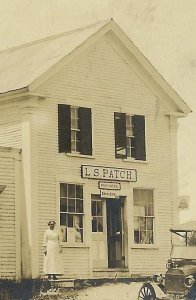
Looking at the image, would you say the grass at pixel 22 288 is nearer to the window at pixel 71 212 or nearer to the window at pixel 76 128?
the window at pixel 71 212

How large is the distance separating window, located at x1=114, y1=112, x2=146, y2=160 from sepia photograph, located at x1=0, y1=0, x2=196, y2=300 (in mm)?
33

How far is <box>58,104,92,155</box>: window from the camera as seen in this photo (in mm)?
25188

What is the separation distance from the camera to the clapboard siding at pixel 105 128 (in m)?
24.8

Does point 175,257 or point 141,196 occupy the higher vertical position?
point 141,196

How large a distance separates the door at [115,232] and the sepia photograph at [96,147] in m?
0.03

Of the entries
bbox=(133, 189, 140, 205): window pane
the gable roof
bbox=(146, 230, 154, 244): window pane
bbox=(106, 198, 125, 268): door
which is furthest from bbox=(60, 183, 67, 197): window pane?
bbox=(146, 230, 154, 244): window pane

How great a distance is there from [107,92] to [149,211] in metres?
3.73

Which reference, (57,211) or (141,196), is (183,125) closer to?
(141,196)

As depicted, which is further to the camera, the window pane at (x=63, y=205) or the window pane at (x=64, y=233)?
the window pane at (x=63, y=205)

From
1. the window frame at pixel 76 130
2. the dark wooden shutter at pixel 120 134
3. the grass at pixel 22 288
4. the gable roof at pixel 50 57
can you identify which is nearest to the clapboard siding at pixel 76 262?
the grass at pixel 22 288

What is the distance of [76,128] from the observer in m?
25.7

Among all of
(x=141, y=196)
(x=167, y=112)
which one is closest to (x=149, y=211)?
(x=141, y=196)

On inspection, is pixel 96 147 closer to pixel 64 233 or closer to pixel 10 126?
Result: pixel 10 126

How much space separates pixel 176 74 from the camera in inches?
1005
